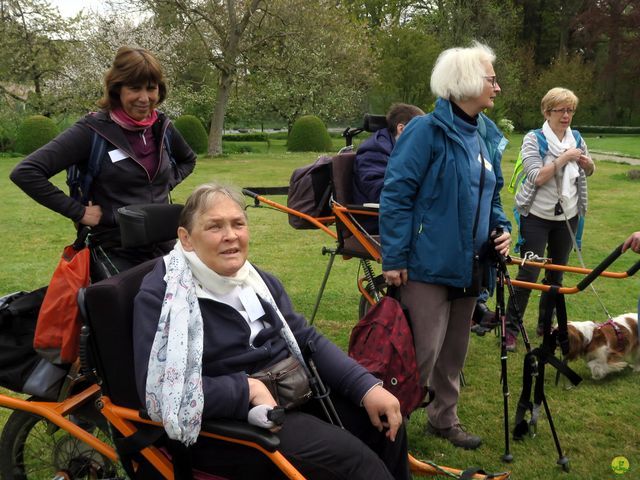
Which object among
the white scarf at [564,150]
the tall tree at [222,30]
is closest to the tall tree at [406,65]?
the tall tree at [222,30]

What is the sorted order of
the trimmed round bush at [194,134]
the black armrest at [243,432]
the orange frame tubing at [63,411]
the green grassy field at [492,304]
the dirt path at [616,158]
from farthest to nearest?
1. the trimmed round bush at [194,134]
2. the dirt path at [616,158]
3. the green grassy field at [492,304]
4. the orange frame tubing at [63,411]
5. the black armrest at [243,432]

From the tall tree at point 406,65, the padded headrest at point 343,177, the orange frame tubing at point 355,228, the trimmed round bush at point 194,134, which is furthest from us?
Answer: the tall tree at point 406,65

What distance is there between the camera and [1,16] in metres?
30.0

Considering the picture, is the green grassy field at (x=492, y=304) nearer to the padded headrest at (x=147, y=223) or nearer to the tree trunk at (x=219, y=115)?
the padded headrest at (x=147, y=223)

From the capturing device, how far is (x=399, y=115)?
13.9ft

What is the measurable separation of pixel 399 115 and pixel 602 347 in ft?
6.72

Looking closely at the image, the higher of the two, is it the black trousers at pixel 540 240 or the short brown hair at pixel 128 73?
the short brown hair at pixel 128 73

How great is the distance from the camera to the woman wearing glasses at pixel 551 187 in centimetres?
504

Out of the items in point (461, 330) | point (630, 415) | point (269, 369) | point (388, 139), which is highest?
point (388, 139)

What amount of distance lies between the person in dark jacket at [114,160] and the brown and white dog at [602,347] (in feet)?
9.32

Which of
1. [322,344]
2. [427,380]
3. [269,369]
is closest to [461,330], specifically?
[427,380]

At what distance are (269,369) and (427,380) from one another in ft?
4.06

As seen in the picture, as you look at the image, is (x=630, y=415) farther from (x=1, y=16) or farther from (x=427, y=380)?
(x=1, y=16)

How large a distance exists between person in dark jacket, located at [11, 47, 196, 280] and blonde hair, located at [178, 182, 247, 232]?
2.34 ft
